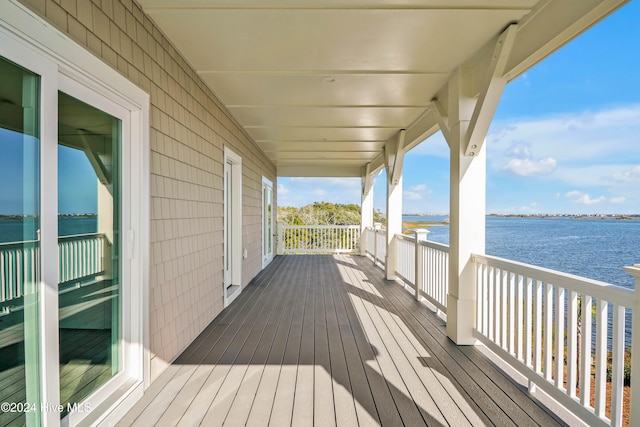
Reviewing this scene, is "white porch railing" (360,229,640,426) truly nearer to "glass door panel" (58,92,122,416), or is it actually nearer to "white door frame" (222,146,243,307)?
"glass door panel" (58,92,122,416)

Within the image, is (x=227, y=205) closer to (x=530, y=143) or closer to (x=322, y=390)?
(x=322, y=390)

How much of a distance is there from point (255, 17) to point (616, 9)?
7.29 feet

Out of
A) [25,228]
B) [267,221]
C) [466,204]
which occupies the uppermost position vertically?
[466,204]

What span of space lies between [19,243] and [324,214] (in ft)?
61.8

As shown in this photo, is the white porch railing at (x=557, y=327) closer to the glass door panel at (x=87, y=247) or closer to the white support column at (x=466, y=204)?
the white support column at (x=466, y=204)

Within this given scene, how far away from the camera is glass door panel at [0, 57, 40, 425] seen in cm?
141

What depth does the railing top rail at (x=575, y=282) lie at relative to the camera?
5.60 feet

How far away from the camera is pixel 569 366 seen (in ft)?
6.73

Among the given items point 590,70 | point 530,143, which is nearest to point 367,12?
point 590,70

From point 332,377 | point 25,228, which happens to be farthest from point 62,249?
point 332,377

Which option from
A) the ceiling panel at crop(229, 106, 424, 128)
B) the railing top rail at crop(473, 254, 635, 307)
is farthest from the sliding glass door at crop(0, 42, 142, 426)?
the railing top rail at crop(473, 254, 635, 307)

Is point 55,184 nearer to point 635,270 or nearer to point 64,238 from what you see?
point 64,238

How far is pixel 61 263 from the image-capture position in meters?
1.75

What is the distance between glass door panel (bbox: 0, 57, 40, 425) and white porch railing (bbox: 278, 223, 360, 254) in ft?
30.0
